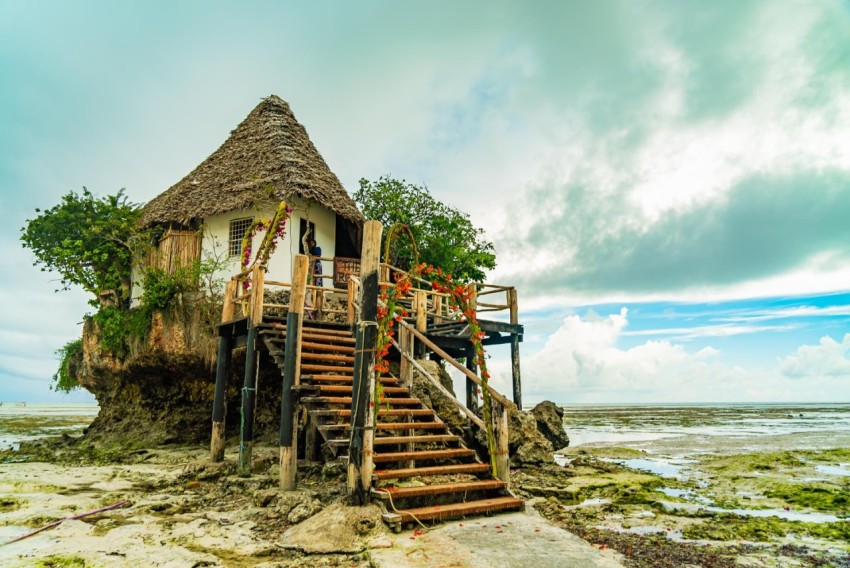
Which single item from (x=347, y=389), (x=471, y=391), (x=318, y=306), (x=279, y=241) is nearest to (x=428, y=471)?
(x=347, y=389)

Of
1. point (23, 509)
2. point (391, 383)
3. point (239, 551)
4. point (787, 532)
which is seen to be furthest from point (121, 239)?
point (787, 532)

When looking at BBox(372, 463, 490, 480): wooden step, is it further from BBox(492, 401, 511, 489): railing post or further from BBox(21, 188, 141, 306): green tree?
BBox(21, 188, 141, 306): green tree

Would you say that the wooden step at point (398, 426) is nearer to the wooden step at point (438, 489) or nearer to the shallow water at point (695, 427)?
the wooden step at point (438, 489)

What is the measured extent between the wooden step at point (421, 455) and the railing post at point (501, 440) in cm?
49

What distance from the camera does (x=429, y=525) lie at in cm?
579

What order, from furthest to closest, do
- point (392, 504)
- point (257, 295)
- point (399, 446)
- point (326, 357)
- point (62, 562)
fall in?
1. point (399, 446)
2. point (257, 295)
3. point (326, 357)
4. point (392, 504)
5. point (62, 562)

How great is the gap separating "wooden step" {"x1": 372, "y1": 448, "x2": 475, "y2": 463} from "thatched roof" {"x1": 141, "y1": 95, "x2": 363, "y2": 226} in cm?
920

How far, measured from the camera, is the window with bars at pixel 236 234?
1489cm

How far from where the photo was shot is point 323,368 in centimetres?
866

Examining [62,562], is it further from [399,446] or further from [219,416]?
[219,416]

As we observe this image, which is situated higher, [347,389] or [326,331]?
[326,331]

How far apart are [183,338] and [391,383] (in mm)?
7726

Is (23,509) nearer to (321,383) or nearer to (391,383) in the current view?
(321,383)

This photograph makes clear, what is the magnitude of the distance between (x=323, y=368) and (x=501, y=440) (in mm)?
3236
